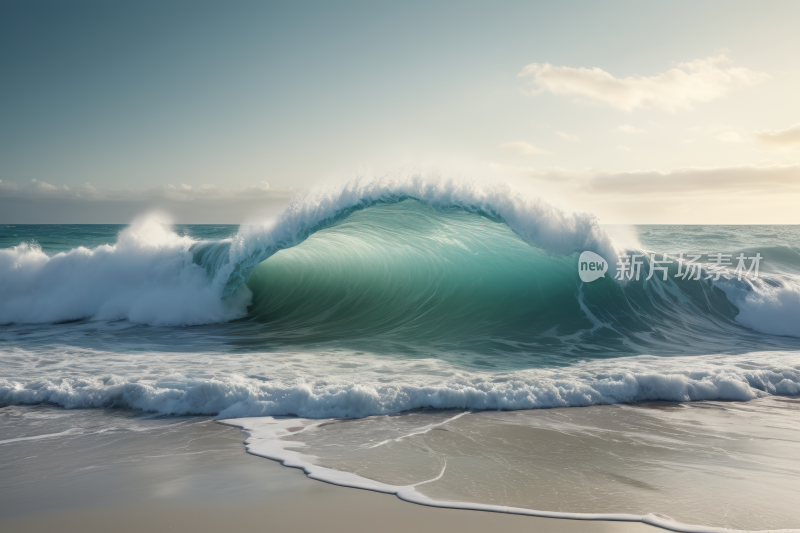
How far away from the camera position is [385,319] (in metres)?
8.75

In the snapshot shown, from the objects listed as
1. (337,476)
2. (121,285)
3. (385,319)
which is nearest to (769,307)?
(385,319)

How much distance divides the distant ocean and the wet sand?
82 centimetres

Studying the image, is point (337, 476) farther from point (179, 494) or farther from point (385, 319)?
point (385, 319)

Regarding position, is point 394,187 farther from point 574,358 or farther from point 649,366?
point 649,366

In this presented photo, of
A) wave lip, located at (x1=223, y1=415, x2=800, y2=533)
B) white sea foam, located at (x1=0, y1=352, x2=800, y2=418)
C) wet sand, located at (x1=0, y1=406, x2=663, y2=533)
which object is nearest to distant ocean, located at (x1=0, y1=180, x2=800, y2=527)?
white sea foam, located at (x1=0, y1=352, x2=800, y2=418)

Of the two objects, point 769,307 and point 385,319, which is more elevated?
point 769,307

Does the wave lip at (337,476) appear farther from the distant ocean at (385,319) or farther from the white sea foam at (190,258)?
the white sea foam at (190,258)

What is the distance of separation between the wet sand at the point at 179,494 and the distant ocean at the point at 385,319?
820 millimetres

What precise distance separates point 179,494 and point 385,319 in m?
6.10

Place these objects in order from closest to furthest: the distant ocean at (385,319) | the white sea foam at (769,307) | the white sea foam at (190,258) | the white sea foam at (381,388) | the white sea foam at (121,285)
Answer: the white sea foam at (381,388), the distant ocean at (385,319), the white sea foam at (769,307), the white sea foam at (190,258), the white sea foam at (121,285)

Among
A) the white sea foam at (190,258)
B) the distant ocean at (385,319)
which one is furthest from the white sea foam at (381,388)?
the white sea foam at (190,258)

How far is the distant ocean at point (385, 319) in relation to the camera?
470 cm

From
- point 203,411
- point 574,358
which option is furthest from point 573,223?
point 203,411

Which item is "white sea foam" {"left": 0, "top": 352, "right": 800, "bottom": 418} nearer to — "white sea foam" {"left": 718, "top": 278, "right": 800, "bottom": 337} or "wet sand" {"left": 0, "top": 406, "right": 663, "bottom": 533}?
"wet sand" {"left": 0, "top": 406, "right": 663, "bottom": 533}
